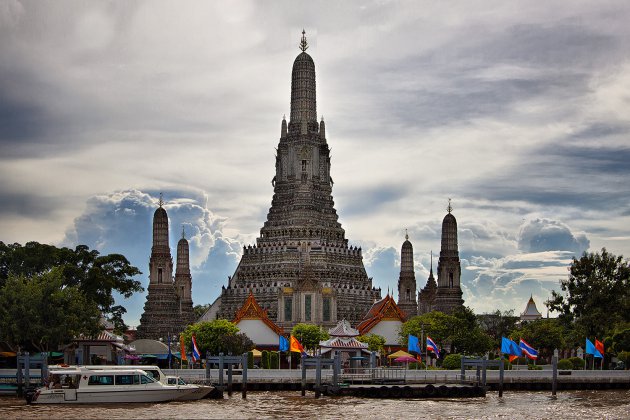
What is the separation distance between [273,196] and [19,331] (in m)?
62.7

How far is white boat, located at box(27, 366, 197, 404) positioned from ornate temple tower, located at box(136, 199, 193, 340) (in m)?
61.7

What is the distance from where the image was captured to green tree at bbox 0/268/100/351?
84562 millimetres

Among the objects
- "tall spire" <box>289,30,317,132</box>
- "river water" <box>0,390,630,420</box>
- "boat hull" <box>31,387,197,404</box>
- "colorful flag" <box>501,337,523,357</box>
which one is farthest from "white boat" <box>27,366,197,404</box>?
"tall spire" <box>289,30,317,132</box>

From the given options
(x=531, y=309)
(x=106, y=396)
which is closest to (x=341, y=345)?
(x=106, y=396)

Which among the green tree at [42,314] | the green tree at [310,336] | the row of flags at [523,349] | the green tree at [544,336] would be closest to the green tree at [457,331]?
the green tree at [310,336]

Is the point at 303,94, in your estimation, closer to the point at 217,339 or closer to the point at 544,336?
the point at 544,336

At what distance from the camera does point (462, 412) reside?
219 ft

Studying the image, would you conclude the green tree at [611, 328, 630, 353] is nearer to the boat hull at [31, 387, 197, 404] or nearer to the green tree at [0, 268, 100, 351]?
the boat hull at [31, 387, 197, 404]

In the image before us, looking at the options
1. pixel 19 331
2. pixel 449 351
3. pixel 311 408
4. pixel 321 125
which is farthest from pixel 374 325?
pixel 311 408

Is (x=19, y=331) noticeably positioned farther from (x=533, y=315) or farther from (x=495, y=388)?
(x=533, y=315)

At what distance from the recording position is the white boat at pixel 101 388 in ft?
223

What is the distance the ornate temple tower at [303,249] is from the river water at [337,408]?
173ft

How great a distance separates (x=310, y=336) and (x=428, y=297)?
1719 inches

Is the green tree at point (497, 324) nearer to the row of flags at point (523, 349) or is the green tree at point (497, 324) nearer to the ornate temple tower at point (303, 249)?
the ornate temple tower at point (303, 249)
